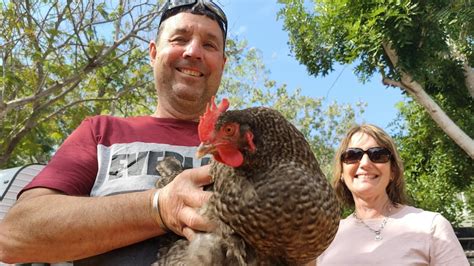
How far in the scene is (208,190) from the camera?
1.99 metres

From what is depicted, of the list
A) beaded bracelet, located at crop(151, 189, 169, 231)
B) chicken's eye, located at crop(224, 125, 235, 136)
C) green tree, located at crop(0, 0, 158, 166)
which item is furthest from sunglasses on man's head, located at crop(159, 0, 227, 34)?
green tree, located at crop(0, 0, 158, 166)

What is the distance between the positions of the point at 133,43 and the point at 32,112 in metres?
2.67

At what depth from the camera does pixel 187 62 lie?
2854mm

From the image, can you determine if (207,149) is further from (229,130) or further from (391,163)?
(391,163)

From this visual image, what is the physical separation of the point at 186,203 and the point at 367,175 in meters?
2.39

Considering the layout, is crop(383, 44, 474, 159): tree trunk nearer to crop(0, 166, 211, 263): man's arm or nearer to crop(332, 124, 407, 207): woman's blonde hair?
crop(332, 124, 407, 207): woman's blonde hair

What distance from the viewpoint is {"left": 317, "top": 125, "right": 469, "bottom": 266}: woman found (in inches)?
132

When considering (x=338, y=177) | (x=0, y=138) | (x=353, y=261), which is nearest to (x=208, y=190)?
(x=353, y=261)

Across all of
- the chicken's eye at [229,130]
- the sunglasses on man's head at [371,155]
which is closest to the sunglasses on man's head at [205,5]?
the chicken's eye at [229,130]

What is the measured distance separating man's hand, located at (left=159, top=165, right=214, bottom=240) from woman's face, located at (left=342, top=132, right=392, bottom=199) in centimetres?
223

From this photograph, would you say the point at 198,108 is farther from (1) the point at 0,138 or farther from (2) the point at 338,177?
(1) the point at 0,138

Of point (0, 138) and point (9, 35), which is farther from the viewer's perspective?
point (0, 138)

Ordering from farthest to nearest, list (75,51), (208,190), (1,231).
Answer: (75,51) → (1,231) → (208,190)

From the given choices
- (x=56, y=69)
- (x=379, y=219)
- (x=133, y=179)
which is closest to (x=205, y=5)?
(x=133, y=179)
